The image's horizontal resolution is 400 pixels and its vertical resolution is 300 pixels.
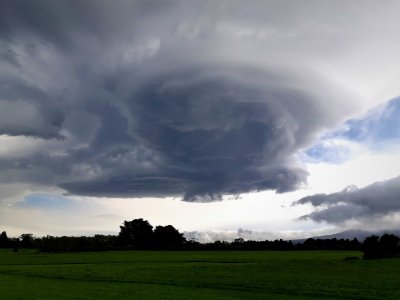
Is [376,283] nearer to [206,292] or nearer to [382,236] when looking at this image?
[206,292]

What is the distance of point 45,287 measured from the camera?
148 ft

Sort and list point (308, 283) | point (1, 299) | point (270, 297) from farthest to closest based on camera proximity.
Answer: point (308, 283) < point (270, 297) < point (1, 299)

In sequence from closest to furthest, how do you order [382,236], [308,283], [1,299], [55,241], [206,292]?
1. [1,299]
2. [206,292]
3. [308,283]
4. [382,236]
5. [55,241]

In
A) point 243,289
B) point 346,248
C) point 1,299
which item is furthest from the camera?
point 346,248

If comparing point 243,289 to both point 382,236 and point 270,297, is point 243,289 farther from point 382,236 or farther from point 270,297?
point 382,236

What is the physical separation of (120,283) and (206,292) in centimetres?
1118

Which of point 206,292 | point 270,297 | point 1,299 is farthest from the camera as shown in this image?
point 206,292

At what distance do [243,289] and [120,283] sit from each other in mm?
12494

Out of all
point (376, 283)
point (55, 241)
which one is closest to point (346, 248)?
point (55, 241)

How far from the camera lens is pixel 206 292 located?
138 feet

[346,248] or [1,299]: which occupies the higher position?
[346,248]

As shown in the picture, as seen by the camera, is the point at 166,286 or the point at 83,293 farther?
the point at 166,286

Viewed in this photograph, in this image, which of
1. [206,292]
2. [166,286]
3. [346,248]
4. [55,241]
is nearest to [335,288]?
[206,292]

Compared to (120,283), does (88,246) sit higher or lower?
higher
